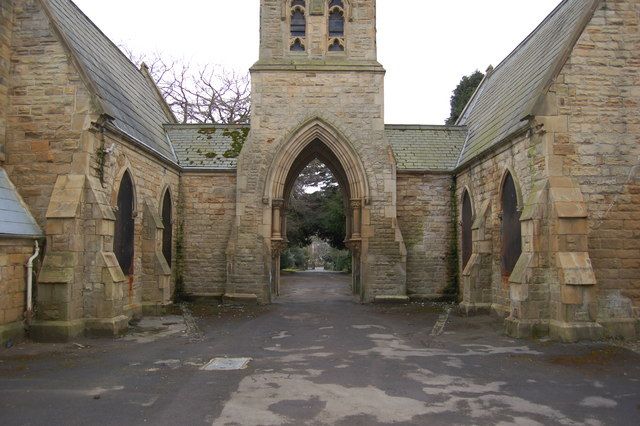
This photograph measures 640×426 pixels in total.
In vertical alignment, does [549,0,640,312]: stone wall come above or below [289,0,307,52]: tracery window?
below

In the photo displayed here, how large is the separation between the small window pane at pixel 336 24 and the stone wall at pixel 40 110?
9.57 meters

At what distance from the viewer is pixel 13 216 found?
35.0 feet

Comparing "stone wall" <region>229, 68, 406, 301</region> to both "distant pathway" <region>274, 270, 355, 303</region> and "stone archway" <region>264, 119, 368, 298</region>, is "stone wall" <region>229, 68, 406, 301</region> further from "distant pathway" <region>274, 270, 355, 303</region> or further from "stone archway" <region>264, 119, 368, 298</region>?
"distant pathway" <region>274, 270, 355, 303</region>

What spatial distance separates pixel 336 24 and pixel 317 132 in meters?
4.01

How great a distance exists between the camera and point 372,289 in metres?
17.3

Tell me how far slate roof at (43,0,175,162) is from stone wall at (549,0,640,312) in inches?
391

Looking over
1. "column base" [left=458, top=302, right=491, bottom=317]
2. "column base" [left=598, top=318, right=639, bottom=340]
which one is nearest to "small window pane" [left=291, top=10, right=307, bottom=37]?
"column base" [left=458, top=302, right=491, bottom=317]

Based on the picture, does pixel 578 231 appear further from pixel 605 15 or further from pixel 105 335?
pixel 105 335

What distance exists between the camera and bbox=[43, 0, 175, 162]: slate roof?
12555 mm

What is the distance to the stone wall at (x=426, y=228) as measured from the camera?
18.2 meters

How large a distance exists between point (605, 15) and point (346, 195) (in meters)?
11.5

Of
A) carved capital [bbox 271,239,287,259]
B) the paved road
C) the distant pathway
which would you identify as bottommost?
the paved road

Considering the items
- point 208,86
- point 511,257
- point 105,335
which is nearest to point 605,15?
point 511,257

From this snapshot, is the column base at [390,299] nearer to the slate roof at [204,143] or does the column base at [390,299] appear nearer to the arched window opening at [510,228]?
the arched window opening at [510,228]
